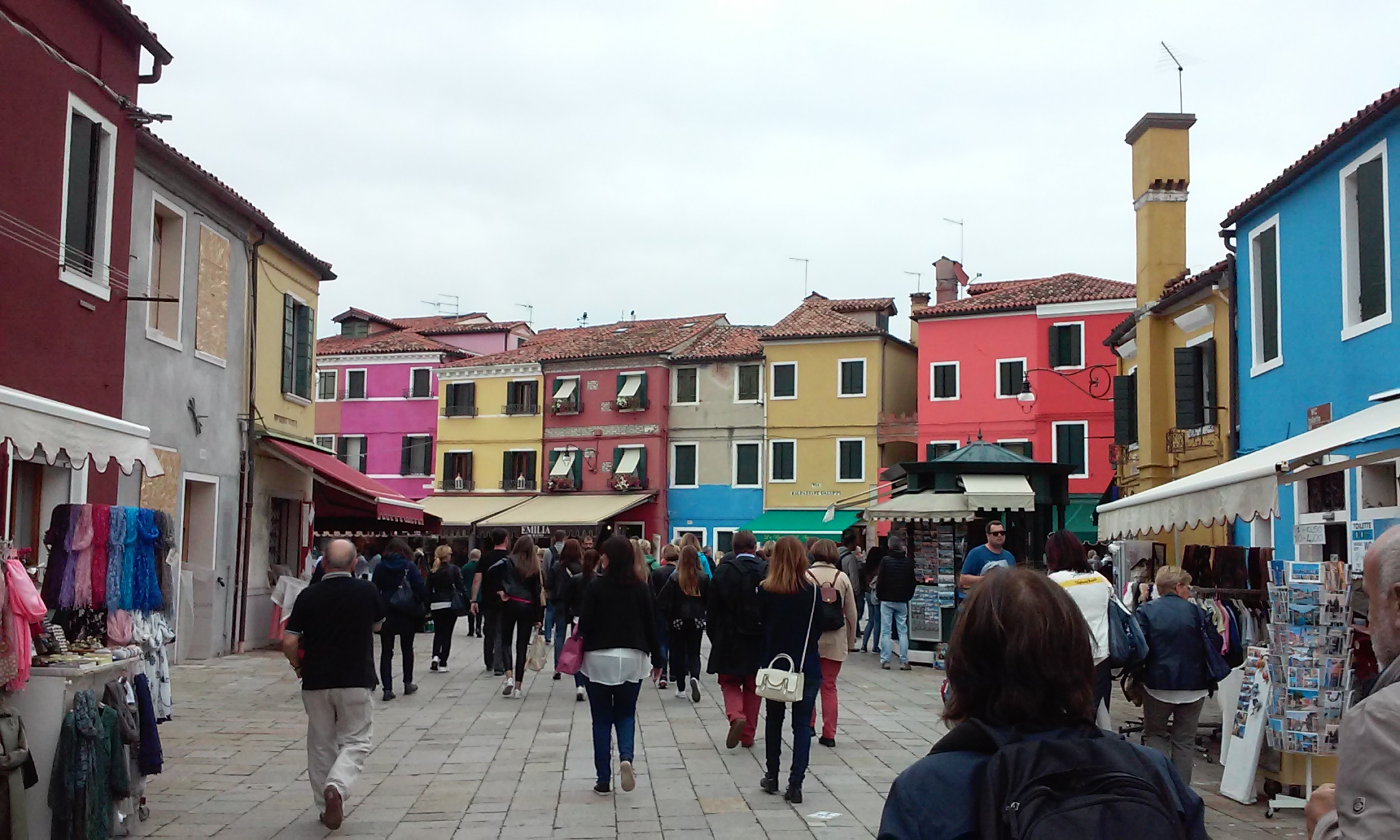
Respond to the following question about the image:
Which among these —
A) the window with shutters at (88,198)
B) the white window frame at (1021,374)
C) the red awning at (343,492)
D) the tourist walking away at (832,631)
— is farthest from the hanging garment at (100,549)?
the white window frame at (1021,374)

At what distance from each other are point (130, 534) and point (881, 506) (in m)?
11.8

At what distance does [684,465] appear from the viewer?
43.5 meters

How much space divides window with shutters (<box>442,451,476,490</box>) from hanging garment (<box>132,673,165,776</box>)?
3852 cm

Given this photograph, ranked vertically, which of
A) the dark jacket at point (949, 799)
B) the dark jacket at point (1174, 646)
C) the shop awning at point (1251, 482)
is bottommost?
the dark jacket at point (1174, 646)

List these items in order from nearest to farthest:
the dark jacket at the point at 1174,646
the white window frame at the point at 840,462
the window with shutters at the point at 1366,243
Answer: the dark jacket at the point at 1174,646 < the window with shutters at the point at 1366,243 < the white window frame at the point at 840,462

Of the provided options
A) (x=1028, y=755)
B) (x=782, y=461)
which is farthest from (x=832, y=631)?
(x=782, y=461)

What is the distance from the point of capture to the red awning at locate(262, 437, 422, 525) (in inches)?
767

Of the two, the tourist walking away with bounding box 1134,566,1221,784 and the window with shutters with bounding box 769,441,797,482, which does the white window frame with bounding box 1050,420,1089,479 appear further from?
the tourist walking away with bounding box 1134,566,1221,784

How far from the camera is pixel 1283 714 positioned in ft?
26.7

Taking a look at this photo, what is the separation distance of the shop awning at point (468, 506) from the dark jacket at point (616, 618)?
1364 inches

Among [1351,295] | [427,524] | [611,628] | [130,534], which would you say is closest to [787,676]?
[611,628]

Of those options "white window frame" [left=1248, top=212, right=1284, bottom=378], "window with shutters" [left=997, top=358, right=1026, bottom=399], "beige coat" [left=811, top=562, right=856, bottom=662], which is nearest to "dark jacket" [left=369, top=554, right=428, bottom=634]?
"beige coat" [left=811, top=562, right=856, bottom=662]

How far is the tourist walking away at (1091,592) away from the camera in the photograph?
24.8ft

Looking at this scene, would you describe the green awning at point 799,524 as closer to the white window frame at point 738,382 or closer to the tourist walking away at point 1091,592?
the white window frame at point 738,382
